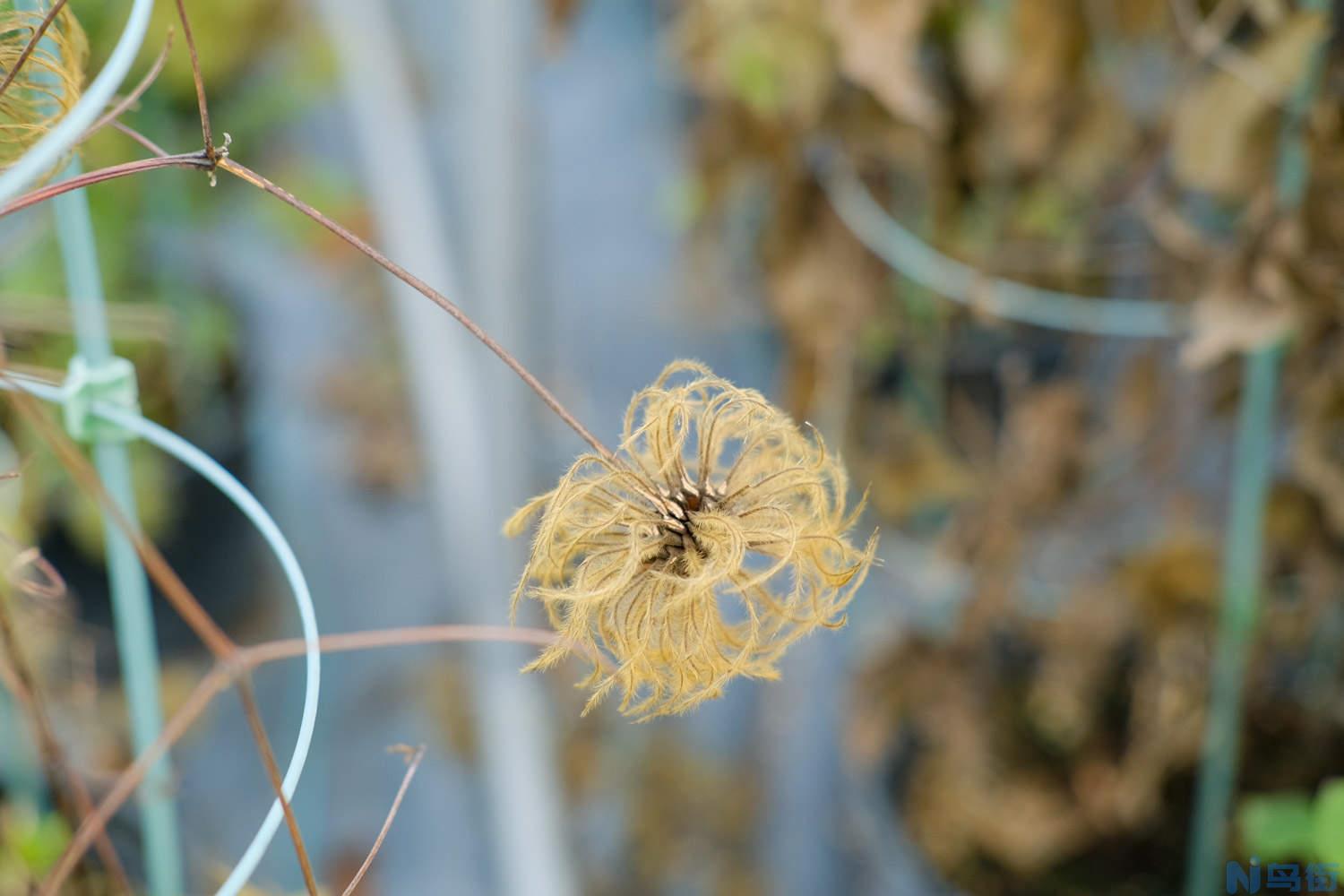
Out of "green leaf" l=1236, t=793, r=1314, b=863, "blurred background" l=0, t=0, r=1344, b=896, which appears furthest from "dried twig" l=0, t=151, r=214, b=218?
"green leaf" l=1236, t=793, r=1314, b=863

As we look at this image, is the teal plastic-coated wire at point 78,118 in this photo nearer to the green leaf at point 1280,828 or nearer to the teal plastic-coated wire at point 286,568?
the teal plastic-coated wire at point 286,568

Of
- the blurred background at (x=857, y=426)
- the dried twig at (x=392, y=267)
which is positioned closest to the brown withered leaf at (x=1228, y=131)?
the blurred background at (x=857, y=426)

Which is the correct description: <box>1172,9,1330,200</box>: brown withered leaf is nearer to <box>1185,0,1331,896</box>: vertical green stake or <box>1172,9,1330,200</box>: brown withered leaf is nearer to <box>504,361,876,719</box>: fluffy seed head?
<box>1185,0,1331,896</box>: vertical green stake

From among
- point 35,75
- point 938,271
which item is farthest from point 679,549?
Answer: point 938,271

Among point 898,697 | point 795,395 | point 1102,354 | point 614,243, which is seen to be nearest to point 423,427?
point 795,395

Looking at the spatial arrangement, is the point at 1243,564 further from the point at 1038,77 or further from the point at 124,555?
the point at 124,555

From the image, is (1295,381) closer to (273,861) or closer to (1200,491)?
(1200,491)
